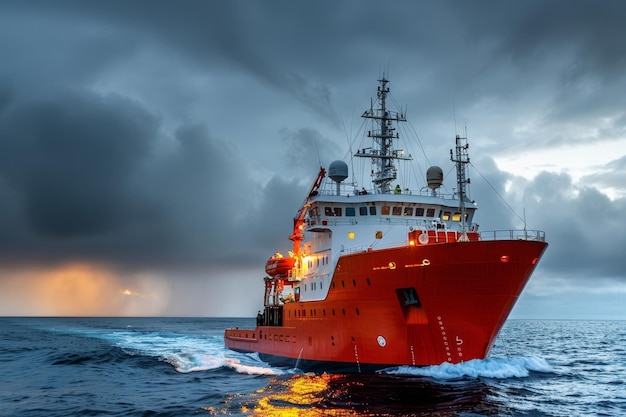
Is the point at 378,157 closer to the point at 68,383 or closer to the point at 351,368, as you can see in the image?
the point at 351,368

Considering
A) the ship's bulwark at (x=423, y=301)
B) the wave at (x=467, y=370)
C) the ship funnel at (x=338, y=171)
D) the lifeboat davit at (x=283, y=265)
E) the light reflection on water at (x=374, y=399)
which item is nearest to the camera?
the light reflection on water at (x=374, y=399)

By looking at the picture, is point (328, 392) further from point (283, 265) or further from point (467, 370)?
point (283, 265)

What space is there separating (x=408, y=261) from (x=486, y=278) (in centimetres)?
328

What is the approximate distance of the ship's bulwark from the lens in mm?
20953

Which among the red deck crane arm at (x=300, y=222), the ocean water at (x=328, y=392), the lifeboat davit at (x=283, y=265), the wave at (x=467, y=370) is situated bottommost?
the ocean water at (x=328, y=392)

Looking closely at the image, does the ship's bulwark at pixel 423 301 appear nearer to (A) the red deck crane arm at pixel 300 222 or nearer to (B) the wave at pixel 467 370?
(B) the wave at pixel 467 370

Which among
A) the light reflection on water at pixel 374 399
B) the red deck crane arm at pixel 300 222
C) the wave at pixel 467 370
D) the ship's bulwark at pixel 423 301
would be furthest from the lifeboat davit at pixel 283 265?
the wave at pixel 467 370

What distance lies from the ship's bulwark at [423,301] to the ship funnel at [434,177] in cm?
814

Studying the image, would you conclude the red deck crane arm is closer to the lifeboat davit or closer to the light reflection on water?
the lifeboat davit

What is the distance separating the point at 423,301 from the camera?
A: 71.9ft

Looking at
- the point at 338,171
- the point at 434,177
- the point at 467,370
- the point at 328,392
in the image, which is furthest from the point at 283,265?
the point at 467,370

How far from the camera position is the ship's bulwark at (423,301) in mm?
20953

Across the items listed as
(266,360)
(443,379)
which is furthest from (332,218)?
(266,360)

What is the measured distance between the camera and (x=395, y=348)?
2302cm
